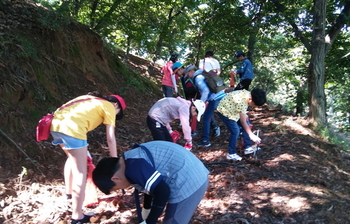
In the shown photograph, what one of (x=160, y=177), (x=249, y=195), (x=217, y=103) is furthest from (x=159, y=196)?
(x=217, y=103)

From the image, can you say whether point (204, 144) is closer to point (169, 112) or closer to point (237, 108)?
point (237, 108)

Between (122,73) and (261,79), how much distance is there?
40.2 feet

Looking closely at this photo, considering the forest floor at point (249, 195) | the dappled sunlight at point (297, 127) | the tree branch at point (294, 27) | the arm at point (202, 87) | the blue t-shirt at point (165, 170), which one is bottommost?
the forest floor at point (249, 195)

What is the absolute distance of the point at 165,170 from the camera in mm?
1968

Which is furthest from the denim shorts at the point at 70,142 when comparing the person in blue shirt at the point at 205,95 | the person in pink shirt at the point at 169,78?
the person in pink shirt at the point at 169,78

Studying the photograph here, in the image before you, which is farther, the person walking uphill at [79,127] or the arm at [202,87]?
the arm at [202,87]

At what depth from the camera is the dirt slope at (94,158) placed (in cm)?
351

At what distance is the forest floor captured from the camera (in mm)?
3400

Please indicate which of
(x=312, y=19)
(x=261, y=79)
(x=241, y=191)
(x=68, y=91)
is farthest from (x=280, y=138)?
(x=261, y=79)

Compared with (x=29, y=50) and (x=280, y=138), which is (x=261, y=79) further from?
(x=29, y=50)

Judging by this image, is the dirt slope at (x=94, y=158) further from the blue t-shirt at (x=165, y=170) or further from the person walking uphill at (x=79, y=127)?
the blue t-shirt at (x=165, y=170)

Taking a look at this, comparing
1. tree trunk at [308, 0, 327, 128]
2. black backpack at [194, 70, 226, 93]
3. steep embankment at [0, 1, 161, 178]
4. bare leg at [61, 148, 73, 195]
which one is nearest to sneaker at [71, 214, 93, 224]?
bare leg at [61, 148, 73, 195]

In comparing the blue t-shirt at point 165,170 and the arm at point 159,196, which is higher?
the blue t-shirt at point 165,170

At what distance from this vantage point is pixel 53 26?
6.38m
